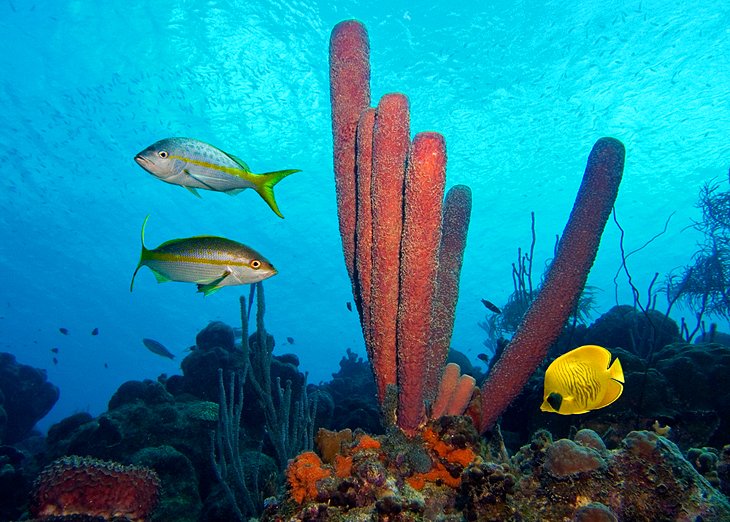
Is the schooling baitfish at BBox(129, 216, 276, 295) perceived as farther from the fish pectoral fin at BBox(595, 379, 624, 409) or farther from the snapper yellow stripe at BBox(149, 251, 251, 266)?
the fish pectoral fin at BBox(595, 379, 624, 409)

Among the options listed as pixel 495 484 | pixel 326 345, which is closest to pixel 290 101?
pixel 495 484

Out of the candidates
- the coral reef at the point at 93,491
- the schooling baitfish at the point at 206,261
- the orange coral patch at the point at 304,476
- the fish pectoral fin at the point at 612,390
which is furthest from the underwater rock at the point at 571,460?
the coral reef at the point at 93,491

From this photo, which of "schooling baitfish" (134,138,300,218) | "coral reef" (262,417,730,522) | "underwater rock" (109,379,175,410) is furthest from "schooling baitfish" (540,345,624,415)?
"underwater rock" (109,379,175,410)

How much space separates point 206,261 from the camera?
2.27 m

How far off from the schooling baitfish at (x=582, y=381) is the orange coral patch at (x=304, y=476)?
50.6 inches

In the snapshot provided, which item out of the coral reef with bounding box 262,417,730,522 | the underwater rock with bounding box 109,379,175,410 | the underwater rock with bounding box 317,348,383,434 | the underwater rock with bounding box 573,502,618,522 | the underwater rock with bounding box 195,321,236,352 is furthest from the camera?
the underwater rock with bounding box 195,321,236,352

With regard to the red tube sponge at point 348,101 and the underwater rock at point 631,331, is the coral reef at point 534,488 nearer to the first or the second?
the red tube sponge at point 348,101

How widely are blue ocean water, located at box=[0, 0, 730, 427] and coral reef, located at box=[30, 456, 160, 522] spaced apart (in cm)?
1353

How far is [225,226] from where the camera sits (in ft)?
118

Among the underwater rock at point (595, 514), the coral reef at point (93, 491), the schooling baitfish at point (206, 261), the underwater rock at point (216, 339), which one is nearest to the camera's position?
the underwater rock at point (595, 514)

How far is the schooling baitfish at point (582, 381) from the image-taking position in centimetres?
196

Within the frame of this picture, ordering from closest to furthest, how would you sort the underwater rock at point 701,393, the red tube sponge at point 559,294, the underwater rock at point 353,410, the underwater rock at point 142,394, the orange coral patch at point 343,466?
1. the orange coral patch at point 343,466
2. the red tube sponge at point 559,294
3. the underwater rock at point 701,393
4. the underwater rock at point 353,410
5. the underwater rock at point 142,394

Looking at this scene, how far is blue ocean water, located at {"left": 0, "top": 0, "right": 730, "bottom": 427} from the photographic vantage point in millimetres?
16766

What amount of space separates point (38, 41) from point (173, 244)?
90.4ft
